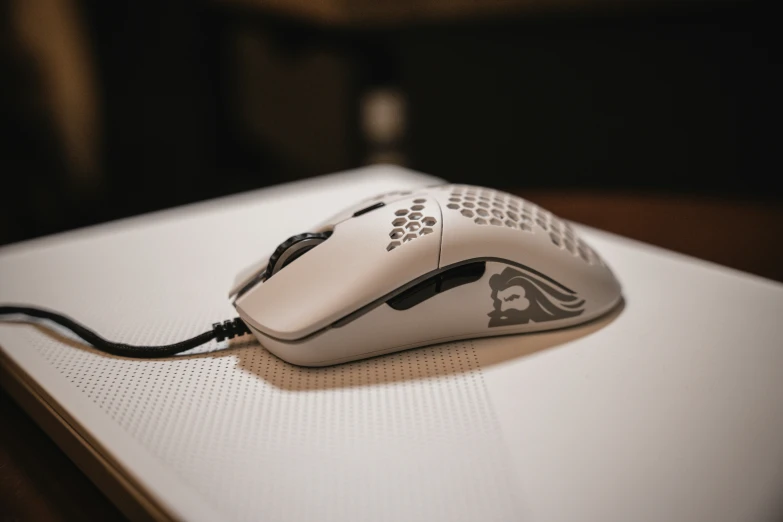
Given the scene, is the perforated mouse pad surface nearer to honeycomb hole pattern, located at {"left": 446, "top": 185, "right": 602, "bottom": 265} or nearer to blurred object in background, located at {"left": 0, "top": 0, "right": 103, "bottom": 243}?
honeycomb hole pattern, located at {"left": 446, "top": 185, "right": 602, "bottom": 265}

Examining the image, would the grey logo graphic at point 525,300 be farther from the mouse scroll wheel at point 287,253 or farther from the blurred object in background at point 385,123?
the blurred object in background at point 385,123

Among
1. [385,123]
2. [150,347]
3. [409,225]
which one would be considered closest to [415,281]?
[409,225]

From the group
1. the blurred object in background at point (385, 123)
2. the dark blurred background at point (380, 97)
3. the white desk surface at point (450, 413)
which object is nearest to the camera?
the white desk surface at point (450, 413)

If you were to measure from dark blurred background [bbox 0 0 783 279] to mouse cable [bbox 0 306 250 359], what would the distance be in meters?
0.93

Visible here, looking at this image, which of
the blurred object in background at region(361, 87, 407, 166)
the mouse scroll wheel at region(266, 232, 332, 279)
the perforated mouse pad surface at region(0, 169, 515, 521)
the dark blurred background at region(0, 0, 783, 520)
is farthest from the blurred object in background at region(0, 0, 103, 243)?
the mouse scroll wheel at region(266, 232, 332, 279)

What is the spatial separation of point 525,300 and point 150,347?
27 centimetres

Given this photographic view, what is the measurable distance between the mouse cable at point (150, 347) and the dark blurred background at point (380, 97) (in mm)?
934

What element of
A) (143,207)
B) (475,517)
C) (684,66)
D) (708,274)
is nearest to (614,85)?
(684,66)

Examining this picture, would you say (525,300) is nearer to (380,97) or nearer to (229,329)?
(229,329)

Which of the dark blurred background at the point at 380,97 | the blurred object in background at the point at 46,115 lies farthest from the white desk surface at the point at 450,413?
the blurred object in background at the point at 46,115

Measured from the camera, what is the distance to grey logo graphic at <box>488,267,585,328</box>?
1.44ft

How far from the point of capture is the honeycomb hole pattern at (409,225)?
1.36 feet

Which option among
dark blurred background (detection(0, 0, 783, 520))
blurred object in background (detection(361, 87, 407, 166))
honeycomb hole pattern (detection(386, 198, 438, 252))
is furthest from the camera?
blurred object in background (detection(361, 87, 407, 166))

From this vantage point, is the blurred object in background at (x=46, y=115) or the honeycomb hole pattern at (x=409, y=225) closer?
the honeycomb hole pattern at (x=409, y=225)
